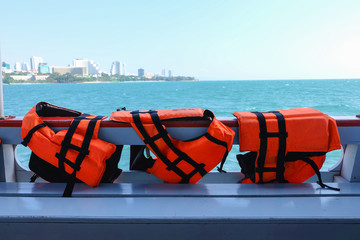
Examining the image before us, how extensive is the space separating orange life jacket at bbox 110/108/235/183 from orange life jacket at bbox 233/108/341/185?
0.36 feet

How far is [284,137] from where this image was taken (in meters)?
1.40

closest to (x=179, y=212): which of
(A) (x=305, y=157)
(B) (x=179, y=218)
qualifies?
(B) (x=179, y=218)

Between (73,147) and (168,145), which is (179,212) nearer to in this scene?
(168,145)

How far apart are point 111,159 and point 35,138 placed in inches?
15.5

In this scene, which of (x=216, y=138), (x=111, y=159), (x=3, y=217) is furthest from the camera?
(x=111, y=159)

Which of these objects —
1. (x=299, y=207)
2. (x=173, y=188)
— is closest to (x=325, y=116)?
(x=299, y=207)

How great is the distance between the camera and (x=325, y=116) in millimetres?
1415

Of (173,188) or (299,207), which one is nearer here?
(299,207)

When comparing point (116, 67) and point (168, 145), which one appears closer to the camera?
point (168, 145)

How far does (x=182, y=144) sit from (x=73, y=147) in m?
0.55

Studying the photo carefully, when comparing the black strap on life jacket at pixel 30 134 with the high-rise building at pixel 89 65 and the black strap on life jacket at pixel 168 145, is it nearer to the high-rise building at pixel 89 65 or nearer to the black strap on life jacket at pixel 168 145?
the black strap on life jacket at pixel 168 145

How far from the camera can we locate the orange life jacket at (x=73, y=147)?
1.37 m
